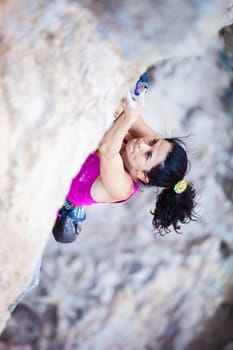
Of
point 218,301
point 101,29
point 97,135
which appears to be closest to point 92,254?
point 218,301

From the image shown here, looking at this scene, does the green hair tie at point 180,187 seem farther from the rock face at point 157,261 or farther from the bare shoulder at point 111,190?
the rock face at point 157,261

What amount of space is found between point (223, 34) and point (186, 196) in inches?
24.7

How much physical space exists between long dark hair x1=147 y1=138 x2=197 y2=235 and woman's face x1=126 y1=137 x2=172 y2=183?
0.01 metres

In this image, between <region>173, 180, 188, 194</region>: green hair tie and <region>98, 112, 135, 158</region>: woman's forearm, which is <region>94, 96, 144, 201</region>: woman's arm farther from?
<region>173, 180, 188, 194</region>: green hair tie

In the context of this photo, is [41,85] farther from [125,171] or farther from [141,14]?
[125,171]

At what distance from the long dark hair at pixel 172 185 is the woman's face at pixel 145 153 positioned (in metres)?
0.01

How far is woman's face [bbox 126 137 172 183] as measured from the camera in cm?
96

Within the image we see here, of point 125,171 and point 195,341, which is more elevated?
point 125,171

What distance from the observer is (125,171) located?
97cm

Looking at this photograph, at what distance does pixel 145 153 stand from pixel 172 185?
11 cm

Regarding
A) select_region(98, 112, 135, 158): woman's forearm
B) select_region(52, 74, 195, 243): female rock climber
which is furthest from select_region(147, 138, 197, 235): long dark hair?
select_region(98, 112, 135, 158): woman's forearm

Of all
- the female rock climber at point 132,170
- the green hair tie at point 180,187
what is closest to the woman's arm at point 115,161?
the female rock climber at point 132,170

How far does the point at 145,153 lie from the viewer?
0.97m

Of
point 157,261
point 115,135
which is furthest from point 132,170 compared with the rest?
point 157,261
